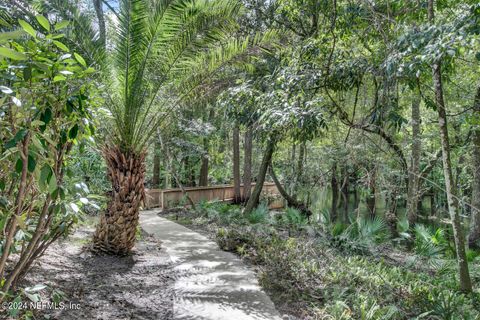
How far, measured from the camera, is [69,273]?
14.7 ft

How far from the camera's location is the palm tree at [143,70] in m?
5.26

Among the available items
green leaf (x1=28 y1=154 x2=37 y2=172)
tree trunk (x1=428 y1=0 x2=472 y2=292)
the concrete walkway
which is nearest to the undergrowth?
the concrete walkway

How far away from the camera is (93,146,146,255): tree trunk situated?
5727 mm

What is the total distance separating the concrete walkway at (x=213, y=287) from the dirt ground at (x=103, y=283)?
209 millimetres

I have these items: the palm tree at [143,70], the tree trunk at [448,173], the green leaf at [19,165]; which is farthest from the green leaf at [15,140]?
the tree trunk at [448,173]

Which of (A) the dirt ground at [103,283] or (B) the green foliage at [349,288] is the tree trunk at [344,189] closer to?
(B) the green foliage at [349,288]

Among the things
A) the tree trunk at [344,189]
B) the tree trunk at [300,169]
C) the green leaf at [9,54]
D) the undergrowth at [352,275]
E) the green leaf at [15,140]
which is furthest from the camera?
the tree trunk at [300,169]

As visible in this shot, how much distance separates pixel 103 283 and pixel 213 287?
4.85 ft

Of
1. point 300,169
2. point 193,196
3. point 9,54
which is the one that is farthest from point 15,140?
point 300,169

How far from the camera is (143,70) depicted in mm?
5656

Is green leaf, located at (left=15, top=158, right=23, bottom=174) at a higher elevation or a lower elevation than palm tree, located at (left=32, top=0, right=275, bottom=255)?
lower

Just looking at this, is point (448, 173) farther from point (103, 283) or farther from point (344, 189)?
point (344, 189)

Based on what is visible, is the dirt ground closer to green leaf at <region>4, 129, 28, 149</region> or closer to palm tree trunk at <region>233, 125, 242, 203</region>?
green leaf at <region>4, 129, 28, 149</region>

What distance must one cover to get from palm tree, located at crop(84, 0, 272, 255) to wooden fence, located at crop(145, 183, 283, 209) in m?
6.01
